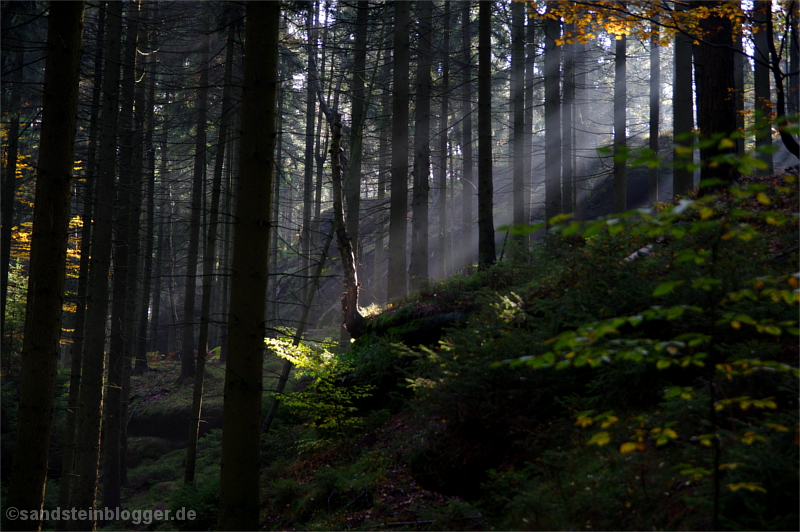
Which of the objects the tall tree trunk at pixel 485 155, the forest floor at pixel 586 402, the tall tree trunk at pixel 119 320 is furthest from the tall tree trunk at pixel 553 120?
the tall tree trunk at pixel 119 320

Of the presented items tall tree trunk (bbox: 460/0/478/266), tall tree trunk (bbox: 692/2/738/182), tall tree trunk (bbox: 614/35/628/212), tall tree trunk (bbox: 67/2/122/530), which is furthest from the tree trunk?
tall tree trunk (bbox: 614/35/628/212)

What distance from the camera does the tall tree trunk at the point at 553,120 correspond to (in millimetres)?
18578

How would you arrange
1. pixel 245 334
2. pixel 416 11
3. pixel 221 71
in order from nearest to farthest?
1. pixel 245 334
2. pixel 416 11
3. pixel 221 71

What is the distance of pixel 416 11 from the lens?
1559 centimetres

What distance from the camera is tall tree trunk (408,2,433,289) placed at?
14.8 metres

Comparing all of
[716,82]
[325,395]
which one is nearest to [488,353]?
[325,395]

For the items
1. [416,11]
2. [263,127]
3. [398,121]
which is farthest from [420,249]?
[263,127]

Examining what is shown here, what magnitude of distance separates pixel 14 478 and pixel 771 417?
7.48 meters

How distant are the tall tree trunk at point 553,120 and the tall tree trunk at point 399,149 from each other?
25.0 ft

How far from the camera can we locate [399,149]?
531 inches

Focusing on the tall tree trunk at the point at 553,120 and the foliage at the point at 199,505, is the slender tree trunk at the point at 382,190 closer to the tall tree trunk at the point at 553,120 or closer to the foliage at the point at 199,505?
the tall tree trunk at the point at 553,120

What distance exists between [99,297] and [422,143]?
→ 389 inches

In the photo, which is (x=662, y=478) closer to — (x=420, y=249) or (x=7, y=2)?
(x=420, y=249)

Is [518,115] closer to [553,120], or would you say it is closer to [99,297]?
[553,120]
